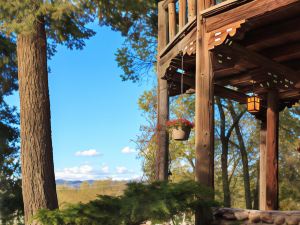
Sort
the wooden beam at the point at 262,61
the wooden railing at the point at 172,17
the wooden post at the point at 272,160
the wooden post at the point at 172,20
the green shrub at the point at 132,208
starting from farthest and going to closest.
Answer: the wooden post at the point at 272,160
the wooden post at the point at 172,20
the wooden railing at the point at 172,17
the wooden beam at the point at 262,61
the green shrub at the point at 132,208

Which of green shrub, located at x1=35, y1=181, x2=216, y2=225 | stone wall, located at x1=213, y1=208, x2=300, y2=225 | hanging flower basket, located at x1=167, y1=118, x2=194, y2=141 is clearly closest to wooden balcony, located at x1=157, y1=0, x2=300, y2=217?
stone wall, located at x1=213, y1=208, x2=300, y2=225

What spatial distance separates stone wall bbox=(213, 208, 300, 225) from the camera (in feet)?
16.5

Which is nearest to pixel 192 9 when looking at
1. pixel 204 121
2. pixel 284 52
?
pixel 284 52

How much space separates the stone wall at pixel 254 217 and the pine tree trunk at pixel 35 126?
11.8ft

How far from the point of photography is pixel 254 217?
5.12m

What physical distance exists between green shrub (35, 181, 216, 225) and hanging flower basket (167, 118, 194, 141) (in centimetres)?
217

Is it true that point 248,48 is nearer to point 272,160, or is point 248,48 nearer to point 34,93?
point 272,160

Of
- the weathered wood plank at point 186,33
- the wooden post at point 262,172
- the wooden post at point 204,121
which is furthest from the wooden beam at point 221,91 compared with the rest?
the wooden post at point 204,121

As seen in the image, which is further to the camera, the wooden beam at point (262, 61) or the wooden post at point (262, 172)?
the wooden post at point (262, 172)

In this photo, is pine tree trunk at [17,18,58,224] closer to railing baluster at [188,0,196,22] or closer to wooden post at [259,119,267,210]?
railing baluster at [188,0,196,22]

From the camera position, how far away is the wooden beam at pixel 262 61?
248 inches

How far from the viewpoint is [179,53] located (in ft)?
22.4

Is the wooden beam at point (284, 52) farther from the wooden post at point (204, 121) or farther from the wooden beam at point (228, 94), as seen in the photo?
the wooden post at point (204, 121)

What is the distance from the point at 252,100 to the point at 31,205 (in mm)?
4851
